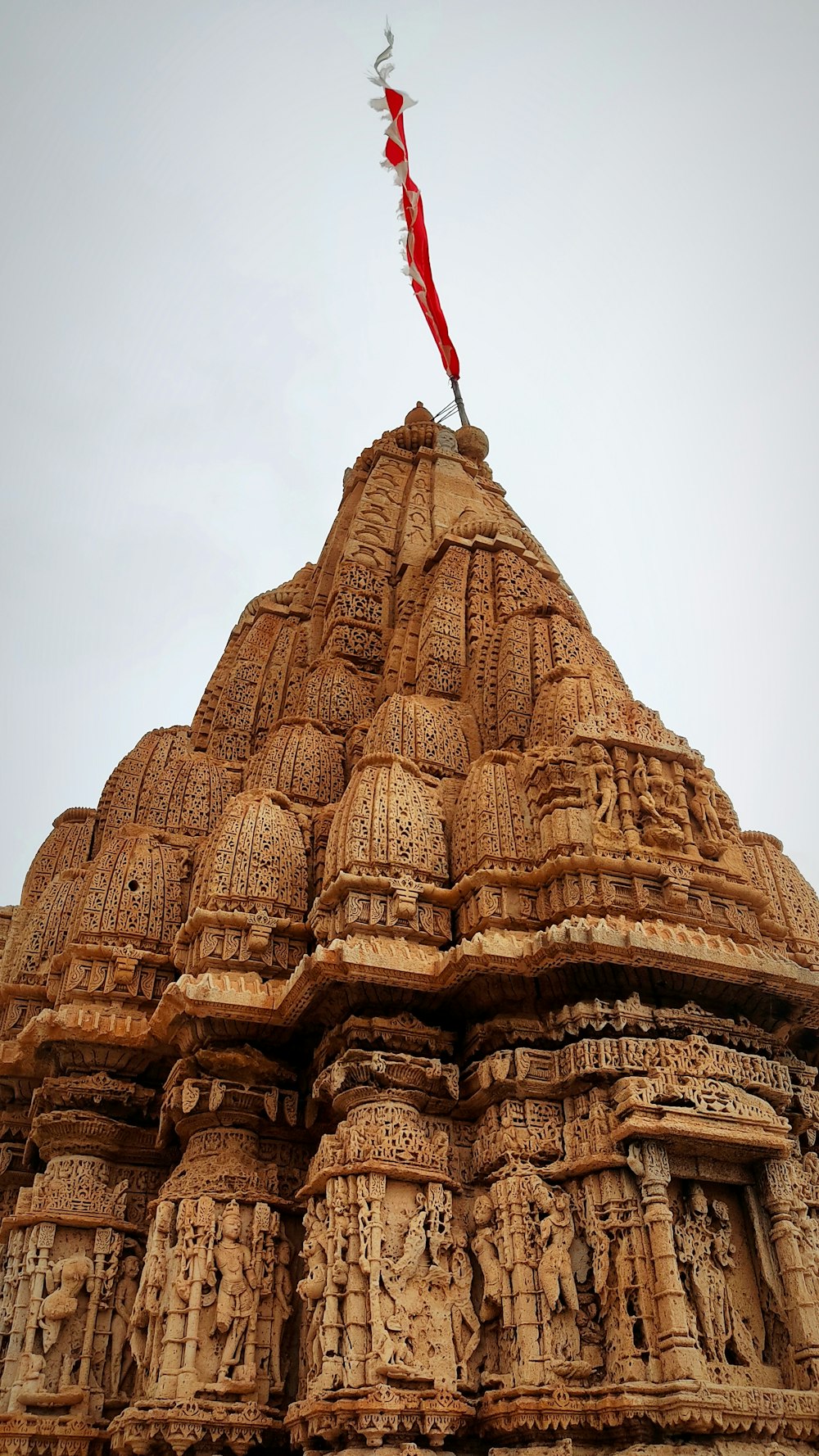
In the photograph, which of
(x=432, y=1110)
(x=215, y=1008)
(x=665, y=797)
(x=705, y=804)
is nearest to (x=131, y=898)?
(x=215, y=1008)

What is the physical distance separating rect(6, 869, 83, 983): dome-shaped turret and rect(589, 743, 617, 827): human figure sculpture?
7.02 meters

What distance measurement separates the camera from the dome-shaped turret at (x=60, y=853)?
53.3 feet

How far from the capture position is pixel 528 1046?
412 inches

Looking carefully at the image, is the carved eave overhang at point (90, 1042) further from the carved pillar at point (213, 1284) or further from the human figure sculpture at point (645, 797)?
the human figure sculpture at point (645, 797)

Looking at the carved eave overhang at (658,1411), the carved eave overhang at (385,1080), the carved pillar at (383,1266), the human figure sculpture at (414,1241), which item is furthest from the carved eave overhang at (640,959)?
the carved eave overhang at (658,1411)

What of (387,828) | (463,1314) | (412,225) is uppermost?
(412,225)

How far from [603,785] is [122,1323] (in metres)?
7.64

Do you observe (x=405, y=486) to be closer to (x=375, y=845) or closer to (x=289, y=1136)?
(x=375, y=845)

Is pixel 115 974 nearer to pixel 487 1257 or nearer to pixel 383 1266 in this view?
pixel 383 1266

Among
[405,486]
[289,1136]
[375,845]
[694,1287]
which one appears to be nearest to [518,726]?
[375,845]

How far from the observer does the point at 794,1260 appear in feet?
30.7

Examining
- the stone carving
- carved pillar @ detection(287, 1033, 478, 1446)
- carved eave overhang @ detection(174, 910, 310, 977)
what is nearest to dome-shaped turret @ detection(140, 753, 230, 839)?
carved eave overhang @ detection(174, 910, 310, 977)

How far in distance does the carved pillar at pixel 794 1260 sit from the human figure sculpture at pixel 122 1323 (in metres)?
6.42

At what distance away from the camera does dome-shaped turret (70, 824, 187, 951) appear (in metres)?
13.1
